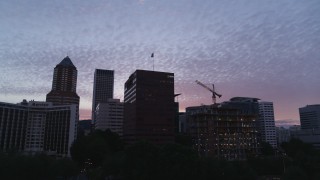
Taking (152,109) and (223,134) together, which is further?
(223,134)

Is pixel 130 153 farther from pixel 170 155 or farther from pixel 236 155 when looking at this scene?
pixel 236 155

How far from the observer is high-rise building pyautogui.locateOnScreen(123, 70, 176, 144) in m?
181

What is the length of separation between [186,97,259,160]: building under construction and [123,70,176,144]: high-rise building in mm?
17261

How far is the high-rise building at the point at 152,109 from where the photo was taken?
18088 centimetres

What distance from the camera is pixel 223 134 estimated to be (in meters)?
186

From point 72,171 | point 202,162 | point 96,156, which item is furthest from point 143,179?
point 96,156

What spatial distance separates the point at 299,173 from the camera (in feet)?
211

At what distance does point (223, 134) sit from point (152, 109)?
4814 centimetres

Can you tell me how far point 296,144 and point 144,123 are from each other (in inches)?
3443

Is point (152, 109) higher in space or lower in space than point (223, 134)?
higher

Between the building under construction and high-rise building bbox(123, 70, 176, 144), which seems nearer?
high-rise building bbox(123, 70, 176, 144)

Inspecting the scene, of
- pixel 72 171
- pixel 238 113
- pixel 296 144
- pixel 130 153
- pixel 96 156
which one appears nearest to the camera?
pixel 130 153

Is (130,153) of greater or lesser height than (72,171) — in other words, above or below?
above

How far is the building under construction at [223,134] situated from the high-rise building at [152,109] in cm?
1726
